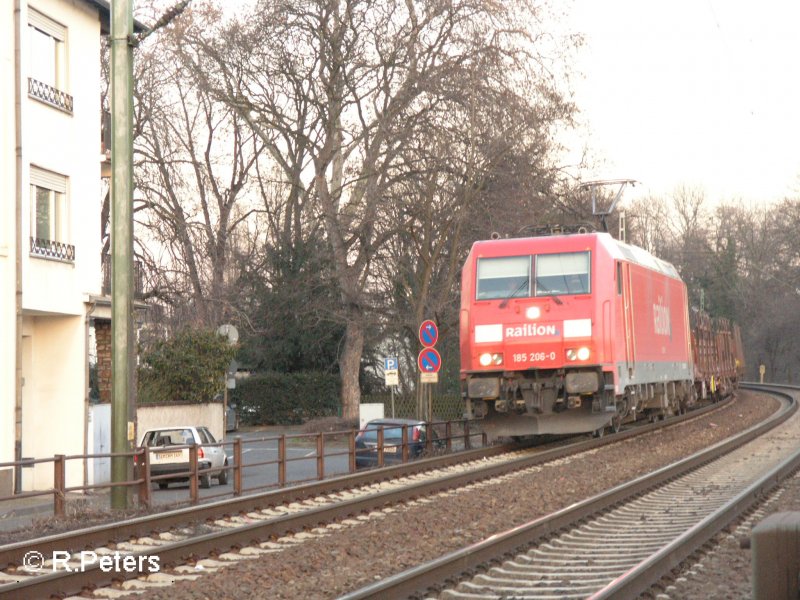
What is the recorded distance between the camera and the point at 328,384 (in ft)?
156

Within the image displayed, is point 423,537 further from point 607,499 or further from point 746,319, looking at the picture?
point 746,319

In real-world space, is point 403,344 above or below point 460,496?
above

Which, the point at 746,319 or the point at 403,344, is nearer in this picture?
the point at 403,344

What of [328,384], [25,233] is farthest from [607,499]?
[328,384]

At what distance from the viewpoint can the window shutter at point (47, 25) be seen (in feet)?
72.0

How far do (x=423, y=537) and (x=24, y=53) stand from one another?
13677mm

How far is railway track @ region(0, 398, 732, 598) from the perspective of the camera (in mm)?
9562

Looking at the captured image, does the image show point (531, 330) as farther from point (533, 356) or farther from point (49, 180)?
point (49, 180)

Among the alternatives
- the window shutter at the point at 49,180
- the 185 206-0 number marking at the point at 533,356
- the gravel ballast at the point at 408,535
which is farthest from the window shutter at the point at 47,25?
the gravel ballast at the point at 408,535

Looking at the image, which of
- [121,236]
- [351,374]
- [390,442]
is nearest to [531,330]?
[390,442]

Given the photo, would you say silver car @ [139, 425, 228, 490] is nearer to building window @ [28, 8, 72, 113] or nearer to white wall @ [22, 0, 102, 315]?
white wall @ [22, 0, 102, 315]

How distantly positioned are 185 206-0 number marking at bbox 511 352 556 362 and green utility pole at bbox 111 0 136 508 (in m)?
7.77

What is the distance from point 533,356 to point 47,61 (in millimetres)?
10793

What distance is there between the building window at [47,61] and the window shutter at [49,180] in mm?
1309
